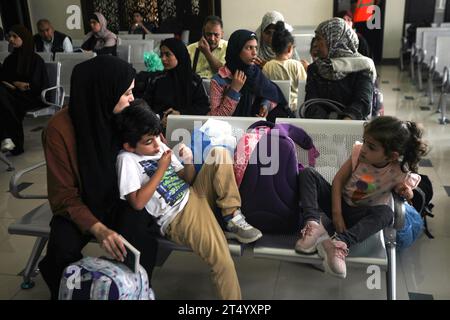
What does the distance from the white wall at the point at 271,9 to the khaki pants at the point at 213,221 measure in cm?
788

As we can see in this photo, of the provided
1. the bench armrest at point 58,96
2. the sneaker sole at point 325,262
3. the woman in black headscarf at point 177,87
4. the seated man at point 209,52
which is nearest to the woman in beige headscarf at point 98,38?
the bench armrest at point 58,96

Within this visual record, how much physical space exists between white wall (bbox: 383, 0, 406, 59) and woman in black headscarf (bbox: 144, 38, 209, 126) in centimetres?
684

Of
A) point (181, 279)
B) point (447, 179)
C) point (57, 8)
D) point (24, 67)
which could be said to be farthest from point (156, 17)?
point (181, 279)

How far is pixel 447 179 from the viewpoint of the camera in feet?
10.2

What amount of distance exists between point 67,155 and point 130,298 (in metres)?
0.57

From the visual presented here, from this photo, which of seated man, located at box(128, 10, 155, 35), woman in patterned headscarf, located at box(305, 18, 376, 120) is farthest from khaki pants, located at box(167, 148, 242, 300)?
seated man, located at box(128, 10, 155, 35)

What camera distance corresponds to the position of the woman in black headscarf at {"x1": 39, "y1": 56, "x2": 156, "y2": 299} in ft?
5.26

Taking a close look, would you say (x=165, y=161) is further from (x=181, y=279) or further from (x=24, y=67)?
(x=24, y=67)

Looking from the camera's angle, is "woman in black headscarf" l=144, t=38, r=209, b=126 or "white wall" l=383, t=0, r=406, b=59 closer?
"woman in black headscarf" l=144, t=38, r=209, b=126

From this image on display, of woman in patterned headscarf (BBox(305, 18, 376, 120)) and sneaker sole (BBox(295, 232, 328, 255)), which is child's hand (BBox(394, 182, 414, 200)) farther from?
woman in patterned headscarf (BBox(305, 18, 376, 120))

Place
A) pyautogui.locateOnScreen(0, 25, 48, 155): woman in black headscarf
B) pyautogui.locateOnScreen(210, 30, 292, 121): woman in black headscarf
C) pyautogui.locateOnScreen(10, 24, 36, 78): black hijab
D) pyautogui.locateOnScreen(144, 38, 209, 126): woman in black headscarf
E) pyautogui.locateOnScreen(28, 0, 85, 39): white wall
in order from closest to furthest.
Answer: pyautogui.locateOnScreen(210, 30, 292, 121): woman in black headscarf
pyautogui.locateOnScreen(144, 38, 209, 126): woman in black headscarf
pyautogui.locateOnScreen(0, 25, 48, 155): woman in black headscarf
pyautogui.locateOnScreen(10, 24, 36, 78): black hijab
pyautogui.locateOnScreen(28, 0, 85, 39): white wall

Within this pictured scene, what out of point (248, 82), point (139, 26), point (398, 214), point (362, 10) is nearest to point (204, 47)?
point (248, 82)

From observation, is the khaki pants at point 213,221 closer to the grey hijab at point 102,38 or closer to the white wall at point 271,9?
the grey hijab at point 102,38

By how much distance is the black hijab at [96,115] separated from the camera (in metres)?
1.60
